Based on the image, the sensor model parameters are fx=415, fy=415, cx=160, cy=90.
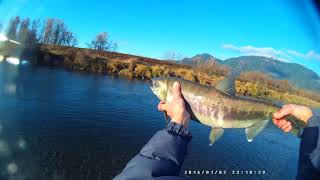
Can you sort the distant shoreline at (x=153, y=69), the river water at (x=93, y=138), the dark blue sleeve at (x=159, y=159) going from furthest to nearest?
the river water at (x=93, y=138) → the distant shoreline at (x=153, y=69) → the dark blue sleeve at (x=159, y=159)

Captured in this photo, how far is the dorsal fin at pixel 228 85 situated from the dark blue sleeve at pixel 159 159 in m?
0.17

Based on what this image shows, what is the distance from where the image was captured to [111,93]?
13094mm

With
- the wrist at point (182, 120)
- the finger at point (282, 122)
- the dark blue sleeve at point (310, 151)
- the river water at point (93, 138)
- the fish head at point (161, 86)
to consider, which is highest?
the fish head at point (161, 86)

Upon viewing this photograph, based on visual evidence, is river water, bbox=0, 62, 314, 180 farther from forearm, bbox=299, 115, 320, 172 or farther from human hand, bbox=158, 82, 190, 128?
human hand, bbox=158, 82, 190, 128

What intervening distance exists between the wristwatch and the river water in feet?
19.7

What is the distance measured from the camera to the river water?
24.2 ft

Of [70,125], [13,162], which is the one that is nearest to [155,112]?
[70,125]

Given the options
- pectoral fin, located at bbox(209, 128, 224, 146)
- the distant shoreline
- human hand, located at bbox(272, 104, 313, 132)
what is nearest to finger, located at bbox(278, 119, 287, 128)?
human hand, located at bbox(272, 104, 313, 132)

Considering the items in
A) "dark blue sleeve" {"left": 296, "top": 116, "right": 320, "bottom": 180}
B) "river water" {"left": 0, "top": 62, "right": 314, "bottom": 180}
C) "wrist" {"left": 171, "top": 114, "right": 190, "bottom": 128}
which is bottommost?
"river water" {"left": 0, "top": 62, "right": 314, "bottom": 180}

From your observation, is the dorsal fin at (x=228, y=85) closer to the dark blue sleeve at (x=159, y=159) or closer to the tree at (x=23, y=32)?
the dark blue sleeve at (x=159, y=159)

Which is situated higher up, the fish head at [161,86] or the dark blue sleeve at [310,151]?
the fish head at [161,86]

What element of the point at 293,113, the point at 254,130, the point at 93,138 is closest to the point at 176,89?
the point at 254,130

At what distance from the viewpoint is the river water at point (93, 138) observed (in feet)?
24.2

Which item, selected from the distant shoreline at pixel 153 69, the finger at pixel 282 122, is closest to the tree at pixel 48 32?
the distant shoreline at pixel 153 69
